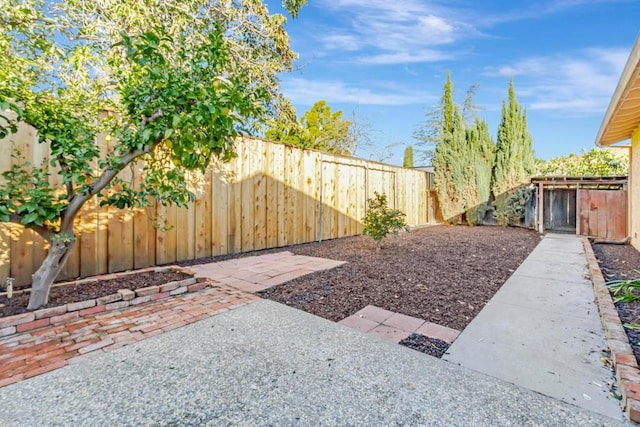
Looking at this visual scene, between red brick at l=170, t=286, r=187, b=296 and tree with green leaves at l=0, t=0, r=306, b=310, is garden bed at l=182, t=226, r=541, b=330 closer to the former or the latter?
red brick at l=170, t=286, r=187, b=296

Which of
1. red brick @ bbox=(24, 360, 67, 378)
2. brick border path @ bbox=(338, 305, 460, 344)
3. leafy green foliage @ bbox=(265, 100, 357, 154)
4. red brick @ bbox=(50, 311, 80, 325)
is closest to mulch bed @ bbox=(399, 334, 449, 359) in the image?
brick border path @ bbox=(338, 305, 460, 344)

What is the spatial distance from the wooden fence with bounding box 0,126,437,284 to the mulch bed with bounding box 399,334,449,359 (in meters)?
3.18

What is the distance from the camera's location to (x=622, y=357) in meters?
1.91

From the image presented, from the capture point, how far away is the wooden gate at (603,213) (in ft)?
26.3

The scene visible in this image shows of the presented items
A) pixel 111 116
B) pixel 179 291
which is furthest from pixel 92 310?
pixel 111 116

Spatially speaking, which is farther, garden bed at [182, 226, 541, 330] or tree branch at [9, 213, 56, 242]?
garden bed at [182, 226, 541, 330]

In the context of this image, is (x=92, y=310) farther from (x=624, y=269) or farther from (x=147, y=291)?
(x=624, y=269)

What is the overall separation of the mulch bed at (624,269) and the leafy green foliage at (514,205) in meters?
3.62

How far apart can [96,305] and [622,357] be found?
13.6ft

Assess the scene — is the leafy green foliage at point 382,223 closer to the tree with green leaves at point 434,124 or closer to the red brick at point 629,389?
the red brick at point 629,389

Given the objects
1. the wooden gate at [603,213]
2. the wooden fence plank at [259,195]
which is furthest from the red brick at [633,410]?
the wooden gate at [603,213]

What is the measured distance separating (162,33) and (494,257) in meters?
5.95

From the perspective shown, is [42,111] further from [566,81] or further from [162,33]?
[566,81]

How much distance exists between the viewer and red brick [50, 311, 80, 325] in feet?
8.48
